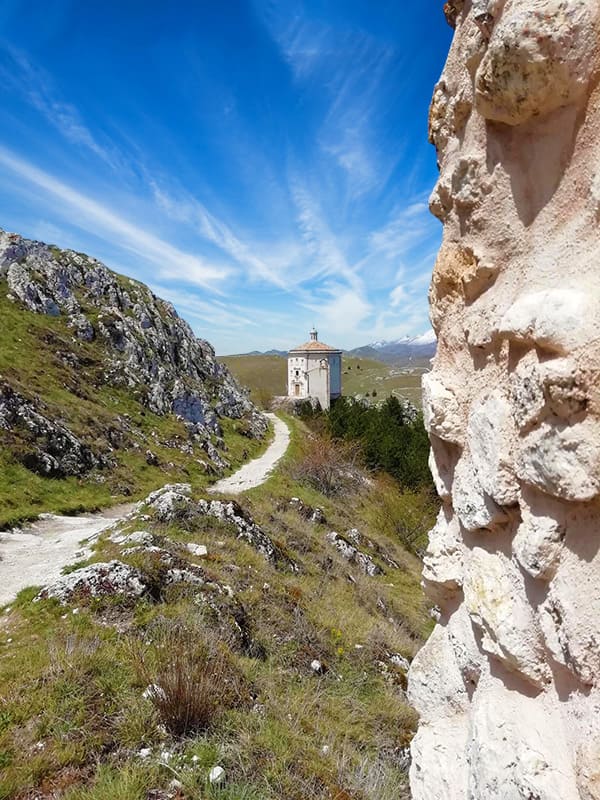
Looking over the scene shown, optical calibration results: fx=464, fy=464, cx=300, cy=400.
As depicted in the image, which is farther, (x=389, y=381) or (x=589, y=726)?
(x=389, y=381)

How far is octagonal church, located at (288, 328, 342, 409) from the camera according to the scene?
6494 cm

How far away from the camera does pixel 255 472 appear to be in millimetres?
28891

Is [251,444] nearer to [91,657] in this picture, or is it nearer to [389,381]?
[91,657]

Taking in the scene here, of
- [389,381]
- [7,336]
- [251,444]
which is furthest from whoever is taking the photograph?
[389,381]

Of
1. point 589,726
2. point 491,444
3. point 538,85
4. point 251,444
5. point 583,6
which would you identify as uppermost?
point 583,6

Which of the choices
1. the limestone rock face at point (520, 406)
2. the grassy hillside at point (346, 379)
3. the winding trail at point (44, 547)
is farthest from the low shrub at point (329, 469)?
the grassy hillside at point (346, 379)

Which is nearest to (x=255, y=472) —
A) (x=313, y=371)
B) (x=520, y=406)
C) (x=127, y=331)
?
(x=127, y=331)

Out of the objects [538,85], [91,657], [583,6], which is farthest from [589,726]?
[91,657]

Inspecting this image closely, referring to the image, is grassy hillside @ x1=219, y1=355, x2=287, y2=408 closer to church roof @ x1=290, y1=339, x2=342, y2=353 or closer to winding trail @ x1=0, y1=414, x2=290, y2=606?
church roof @ x1=290, y1=339, x2=342, y2=353

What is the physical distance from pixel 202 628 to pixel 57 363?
83.9ft

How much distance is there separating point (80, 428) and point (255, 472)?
1063cm

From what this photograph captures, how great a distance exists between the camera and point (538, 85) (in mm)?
2057

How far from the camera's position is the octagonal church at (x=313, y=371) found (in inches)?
2557

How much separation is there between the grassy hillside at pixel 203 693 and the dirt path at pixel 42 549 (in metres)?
0.94
